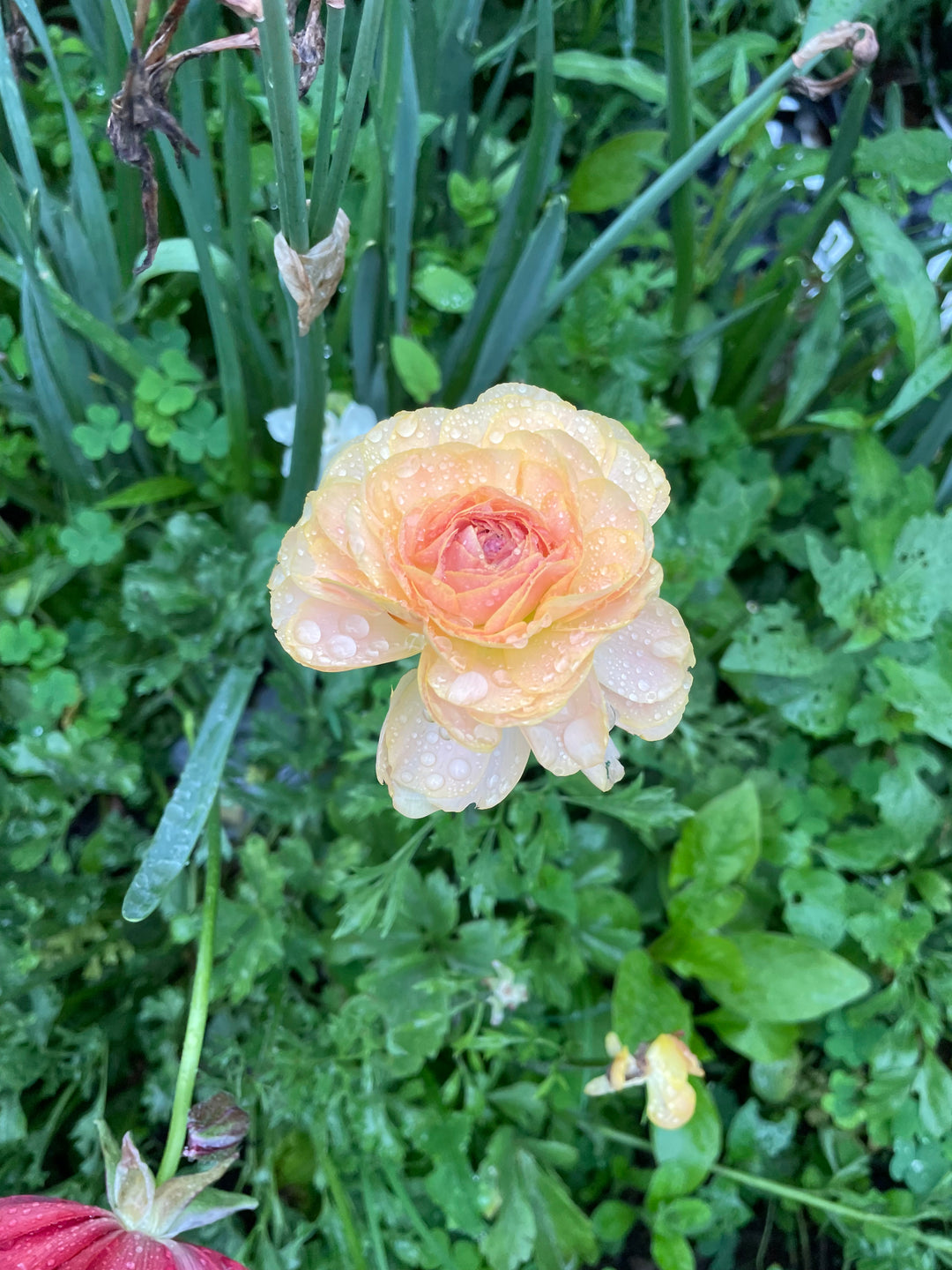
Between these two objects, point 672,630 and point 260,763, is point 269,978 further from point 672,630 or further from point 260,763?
point 672,630

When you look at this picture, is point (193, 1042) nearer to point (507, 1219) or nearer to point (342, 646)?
point (342, 646)

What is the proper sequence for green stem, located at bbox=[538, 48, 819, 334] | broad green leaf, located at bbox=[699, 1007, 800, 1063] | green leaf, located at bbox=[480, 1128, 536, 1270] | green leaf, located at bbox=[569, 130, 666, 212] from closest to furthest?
1. green stem, located at bbox=[538, 48, 819, 334]
2. green leaf, located at bbox=[480, 1128, 536, 1270]
3. broad green leaf, located at bbox=[699, 1007, 800, 1063]
4. green leaf, located at bbox=[569, 130, 666, 212]

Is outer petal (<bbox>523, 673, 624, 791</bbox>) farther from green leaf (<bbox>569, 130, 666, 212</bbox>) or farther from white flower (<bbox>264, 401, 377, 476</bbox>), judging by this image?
green leaf (<bbox>569, 130, 666, 212</bbox>)

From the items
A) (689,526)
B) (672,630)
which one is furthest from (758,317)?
(672,630)

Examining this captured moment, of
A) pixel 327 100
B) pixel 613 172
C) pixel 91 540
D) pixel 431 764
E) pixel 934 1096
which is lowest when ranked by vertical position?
pixel 934 1096

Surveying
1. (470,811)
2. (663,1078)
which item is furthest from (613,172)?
(663,1078)

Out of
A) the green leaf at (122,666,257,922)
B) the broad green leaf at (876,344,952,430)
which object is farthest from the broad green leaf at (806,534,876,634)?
the green leaf at (122,666,257,922)

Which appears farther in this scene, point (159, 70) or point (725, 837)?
point (725, 837)
